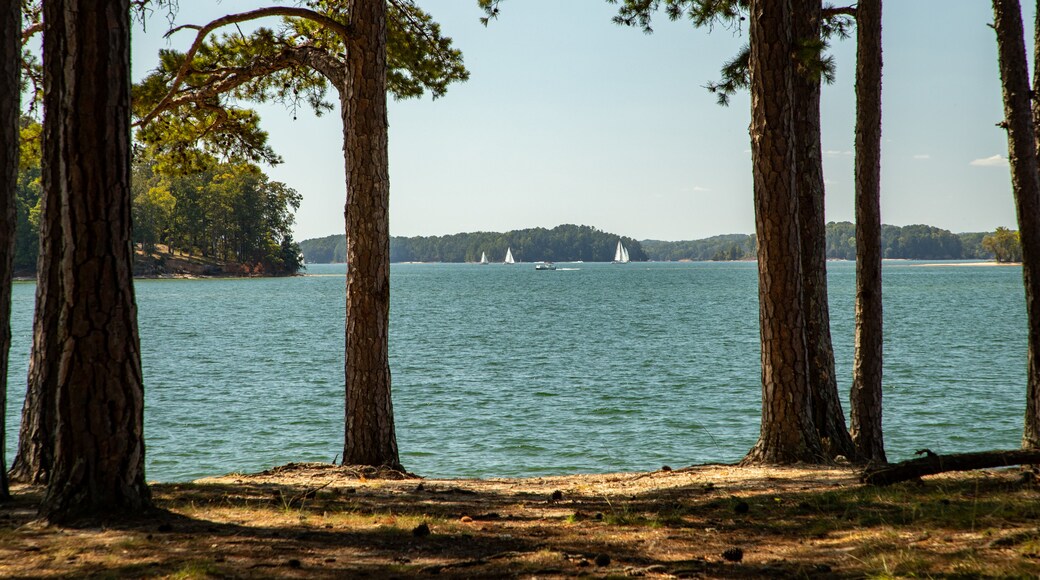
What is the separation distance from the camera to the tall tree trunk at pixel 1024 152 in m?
7.96

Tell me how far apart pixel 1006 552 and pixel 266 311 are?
69.4m

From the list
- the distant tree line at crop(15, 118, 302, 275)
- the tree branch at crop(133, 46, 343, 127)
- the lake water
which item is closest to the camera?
the tree branch at crop(133, 46, 343, 127)

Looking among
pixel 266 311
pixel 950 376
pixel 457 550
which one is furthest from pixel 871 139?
pixel 266 311

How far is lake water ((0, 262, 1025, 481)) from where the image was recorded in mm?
16406

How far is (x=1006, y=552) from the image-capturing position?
12.0 feet

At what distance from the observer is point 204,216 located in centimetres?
11444

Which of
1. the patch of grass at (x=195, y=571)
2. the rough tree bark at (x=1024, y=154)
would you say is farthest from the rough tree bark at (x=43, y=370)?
the rough tree bark at (x=1024, y=154)

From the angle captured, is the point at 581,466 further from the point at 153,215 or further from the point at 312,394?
the point at 153,215

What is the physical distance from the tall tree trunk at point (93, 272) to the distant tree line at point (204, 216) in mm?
99586

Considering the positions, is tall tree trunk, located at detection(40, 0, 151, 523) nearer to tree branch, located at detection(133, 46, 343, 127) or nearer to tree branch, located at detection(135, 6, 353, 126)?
tree branch, located at detection(135, 6, 353, 126)

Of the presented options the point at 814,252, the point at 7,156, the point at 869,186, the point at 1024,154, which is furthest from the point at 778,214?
the point at 7,156

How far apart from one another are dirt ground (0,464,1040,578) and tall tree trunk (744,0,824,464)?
1.24m

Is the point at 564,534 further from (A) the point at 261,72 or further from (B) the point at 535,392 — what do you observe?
(B) the point at 535,392

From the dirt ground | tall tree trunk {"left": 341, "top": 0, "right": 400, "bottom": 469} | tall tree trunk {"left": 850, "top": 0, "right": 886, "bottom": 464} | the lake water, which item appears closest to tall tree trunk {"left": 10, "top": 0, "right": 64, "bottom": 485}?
the dirt ground
